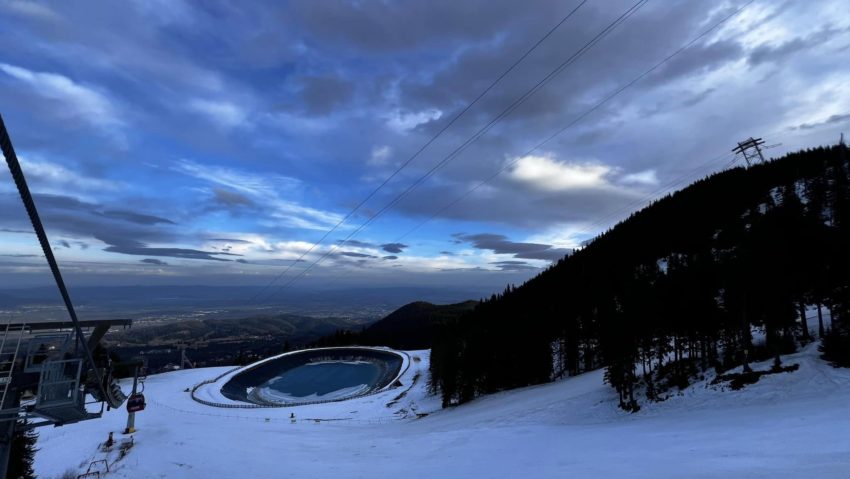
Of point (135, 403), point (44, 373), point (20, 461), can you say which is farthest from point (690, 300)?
point (20, 461)

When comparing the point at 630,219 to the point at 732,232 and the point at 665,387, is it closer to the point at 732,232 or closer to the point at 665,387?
the point at 732,232

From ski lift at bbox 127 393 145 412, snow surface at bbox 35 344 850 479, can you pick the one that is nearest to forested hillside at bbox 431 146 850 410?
snow surface at bbox 35 344 850 479

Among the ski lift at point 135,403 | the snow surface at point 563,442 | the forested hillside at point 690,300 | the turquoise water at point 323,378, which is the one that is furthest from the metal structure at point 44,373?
the turquoise water at point 323,378

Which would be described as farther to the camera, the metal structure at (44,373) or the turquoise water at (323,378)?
the turquoise water at (323,378)

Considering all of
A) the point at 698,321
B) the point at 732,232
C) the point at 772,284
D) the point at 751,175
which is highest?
the point at 751,175

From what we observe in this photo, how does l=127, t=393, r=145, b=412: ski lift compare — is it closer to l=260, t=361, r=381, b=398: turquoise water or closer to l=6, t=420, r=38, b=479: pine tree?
l=6, t=420, r=38, b=479: pine tree

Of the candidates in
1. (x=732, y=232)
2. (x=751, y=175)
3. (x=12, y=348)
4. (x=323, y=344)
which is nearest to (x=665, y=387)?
(x=12, y=348)

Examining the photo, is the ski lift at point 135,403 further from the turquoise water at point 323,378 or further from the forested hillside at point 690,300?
the turquoise water at point 323,378
